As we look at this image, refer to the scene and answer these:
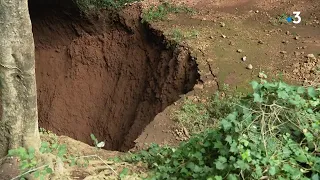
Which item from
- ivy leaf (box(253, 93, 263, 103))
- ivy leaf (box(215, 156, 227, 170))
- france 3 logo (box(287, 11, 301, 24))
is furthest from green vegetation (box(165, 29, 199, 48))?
ivy leaf (box(215, 156, 227, 170))

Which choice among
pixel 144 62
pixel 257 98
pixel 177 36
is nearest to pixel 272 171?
pixel 257 98

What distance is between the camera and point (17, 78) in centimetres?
358

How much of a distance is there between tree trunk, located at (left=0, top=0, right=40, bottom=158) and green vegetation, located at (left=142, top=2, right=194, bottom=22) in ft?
12.0

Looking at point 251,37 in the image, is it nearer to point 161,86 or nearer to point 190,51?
point 190,51

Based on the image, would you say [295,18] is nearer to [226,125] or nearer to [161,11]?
[161,11]

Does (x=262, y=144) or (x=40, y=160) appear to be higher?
(x=262, y=144)

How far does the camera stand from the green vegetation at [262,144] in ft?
10.3

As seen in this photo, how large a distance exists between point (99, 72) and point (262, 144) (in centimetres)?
520

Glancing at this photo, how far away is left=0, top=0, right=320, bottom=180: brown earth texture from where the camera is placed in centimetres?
548

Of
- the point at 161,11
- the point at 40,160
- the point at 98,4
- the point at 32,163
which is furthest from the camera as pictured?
the point at 98,4

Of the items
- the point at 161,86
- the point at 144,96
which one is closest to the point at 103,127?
the point at 144,96

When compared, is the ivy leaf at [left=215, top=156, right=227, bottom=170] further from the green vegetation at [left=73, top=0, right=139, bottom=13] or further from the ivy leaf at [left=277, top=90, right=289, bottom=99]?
the green vegetation at [left=73, top=0, right=139, bottom=13]

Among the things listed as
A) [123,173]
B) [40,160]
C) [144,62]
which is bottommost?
[144,62]

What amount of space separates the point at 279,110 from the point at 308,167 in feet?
1.62
